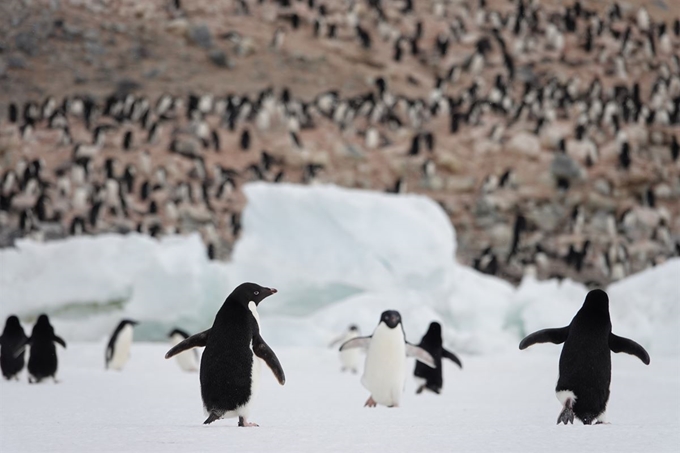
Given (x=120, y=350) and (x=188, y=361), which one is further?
(x=188, y=361)

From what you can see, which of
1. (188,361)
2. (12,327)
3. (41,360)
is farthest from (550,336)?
(188,361)

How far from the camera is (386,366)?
17.6 feet

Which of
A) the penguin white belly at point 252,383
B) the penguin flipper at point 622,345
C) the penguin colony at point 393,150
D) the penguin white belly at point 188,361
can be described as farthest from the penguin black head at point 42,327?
the penguin colony at point 393,150

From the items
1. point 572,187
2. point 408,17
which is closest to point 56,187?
point 572,187

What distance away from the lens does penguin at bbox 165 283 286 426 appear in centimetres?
381

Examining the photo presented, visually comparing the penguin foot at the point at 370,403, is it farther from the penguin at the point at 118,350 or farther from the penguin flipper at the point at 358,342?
the penguin at the point at 118,350

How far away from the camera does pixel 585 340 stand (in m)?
4.13

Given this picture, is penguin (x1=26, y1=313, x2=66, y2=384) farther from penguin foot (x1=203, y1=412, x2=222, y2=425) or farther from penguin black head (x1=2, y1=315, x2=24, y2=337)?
penguin foot (x1=203, y1=412, x2=222, y2=425)

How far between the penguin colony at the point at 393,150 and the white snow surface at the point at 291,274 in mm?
5757

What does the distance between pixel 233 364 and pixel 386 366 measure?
1.68 metres

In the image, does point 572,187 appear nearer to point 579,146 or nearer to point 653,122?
point 579,146

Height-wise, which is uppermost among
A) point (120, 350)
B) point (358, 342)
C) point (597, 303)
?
point (597, 303)

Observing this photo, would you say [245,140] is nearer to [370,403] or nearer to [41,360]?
[41,360]

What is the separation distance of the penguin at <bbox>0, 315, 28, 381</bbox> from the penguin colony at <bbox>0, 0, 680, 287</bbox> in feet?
34.8
